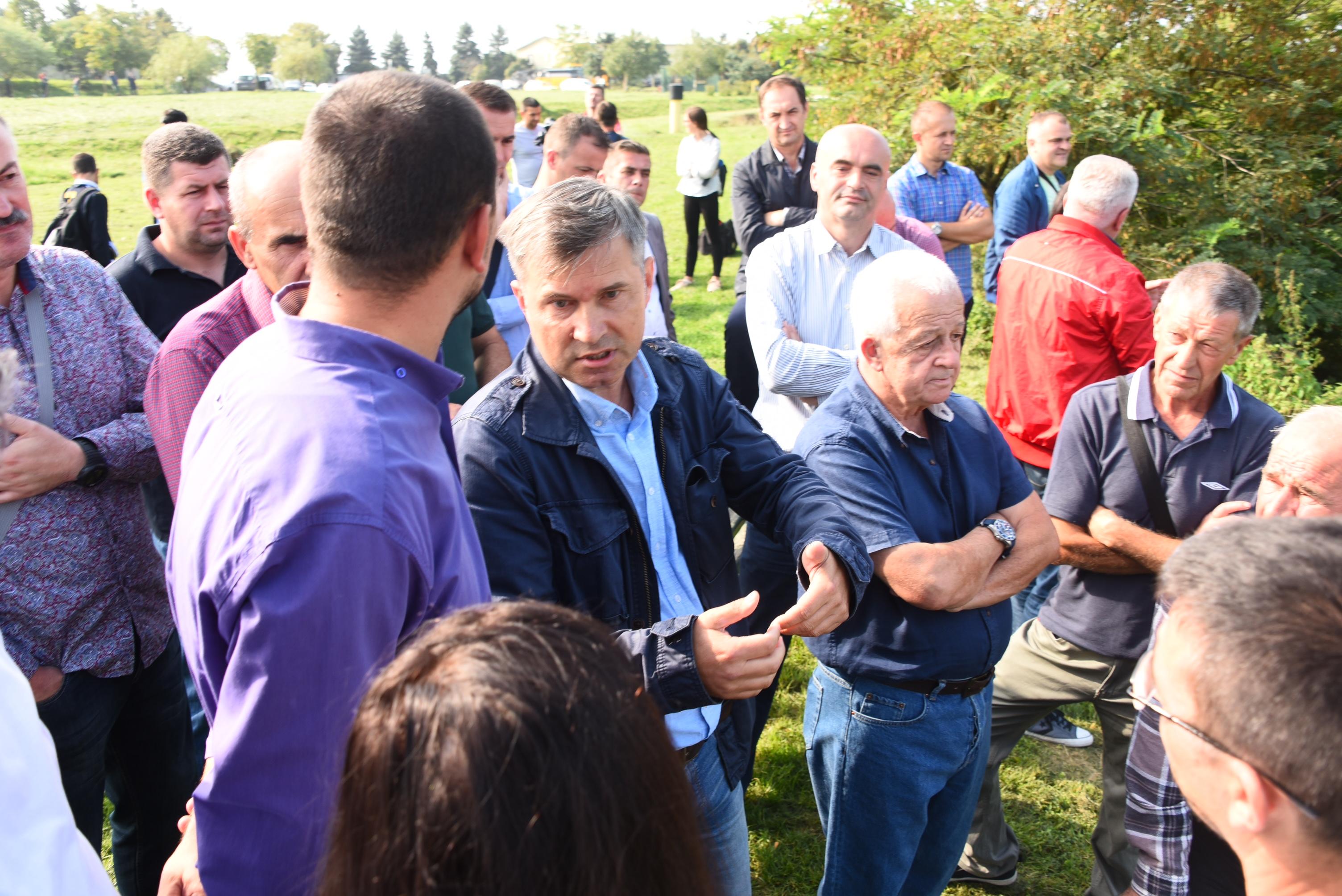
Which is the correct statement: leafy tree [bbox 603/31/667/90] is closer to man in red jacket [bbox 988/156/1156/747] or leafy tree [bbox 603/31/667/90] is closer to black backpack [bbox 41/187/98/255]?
black backpack [bbox 41/187/98/255]

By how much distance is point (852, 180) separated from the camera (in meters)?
4.00

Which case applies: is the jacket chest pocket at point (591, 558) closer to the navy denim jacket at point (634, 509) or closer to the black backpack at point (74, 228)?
the navy denim jacket at point (634, 509)

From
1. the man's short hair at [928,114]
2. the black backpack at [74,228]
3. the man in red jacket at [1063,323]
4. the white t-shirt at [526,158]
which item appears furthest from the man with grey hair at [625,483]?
the white t-shirt at [526,158]

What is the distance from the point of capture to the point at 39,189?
20.5 metres

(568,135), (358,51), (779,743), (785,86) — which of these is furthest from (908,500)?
(358,51)

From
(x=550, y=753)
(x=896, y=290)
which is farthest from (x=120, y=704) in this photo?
(x=896, y=290)

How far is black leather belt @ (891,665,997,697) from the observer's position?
2.50 m

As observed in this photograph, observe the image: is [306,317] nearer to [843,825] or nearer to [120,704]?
Result: [120,704]

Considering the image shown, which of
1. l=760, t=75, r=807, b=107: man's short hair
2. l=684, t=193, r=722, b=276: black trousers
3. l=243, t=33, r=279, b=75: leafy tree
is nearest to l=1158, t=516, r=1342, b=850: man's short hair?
l=760, t=75, r=807, b=107: man's short hair

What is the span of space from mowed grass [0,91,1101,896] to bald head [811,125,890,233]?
2073 millimetres

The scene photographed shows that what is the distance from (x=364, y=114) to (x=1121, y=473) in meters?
2.70

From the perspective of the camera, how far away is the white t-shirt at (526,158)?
10297mm

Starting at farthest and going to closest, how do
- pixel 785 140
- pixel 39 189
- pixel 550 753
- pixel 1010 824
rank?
pixel 39 189 < pixel 785 140 < pixel 1010 824 < pixel 550 753

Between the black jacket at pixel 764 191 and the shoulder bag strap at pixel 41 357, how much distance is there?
454 cm
